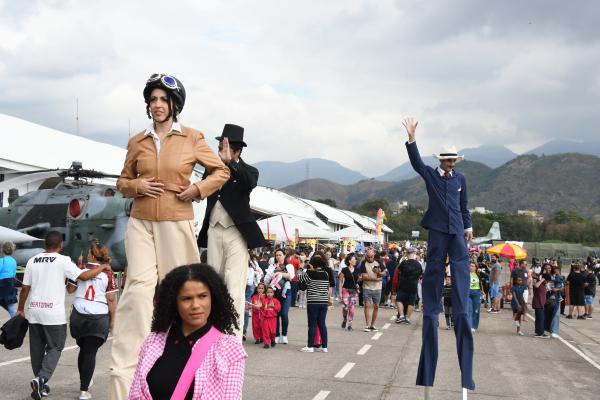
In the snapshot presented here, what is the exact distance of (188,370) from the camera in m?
3.17

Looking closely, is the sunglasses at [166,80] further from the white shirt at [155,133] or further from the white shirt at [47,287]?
the white shirt at [47,287]

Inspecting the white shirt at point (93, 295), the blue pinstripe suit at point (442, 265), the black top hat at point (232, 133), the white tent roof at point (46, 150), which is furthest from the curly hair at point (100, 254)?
the white tent roof at point (46, 150)

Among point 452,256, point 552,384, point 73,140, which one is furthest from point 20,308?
point 73,140

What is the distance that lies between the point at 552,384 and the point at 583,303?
1399cm

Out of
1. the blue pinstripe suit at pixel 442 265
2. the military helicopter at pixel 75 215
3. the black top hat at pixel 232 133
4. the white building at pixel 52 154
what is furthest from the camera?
the white building at pixel 52 154

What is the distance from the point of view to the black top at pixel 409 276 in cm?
1888

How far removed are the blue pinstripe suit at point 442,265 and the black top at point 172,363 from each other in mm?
3615

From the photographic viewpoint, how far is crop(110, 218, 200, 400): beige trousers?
441cm

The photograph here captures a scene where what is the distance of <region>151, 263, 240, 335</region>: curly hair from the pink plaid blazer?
12 cm

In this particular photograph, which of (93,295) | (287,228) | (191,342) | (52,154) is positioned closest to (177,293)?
(191,342)

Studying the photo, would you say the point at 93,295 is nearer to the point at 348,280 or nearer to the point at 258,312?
the point at 258,312

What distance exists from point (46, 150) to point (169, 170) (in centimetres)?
4235

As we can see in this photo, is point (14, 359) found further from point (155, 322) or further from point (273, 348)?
point (155, 322)

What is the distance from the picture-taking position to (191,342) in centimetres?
330
